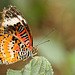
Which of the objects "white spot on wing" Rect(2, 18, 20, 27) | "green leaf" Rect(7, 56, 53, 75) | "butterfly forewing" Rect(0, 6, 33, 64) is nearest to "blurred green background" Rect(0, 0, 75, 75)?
"butterfly forewing" Rect(0, 6, 33, 64)

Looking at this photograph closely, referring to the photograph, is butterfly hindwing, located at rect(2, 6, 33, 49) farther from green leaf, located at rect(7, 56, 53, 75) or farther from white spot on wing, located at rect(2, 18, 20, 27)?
green leaf, located at rect(7, 56, 53, 75)

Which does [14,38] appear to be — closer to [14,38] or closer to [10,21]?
[14,38]

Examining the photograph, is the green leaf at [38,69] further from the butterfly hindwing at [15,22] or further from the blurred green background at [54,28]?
the blurred green background at [54,28]


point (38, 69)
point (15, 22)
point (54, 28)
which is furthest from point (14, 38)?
point (54, 28)

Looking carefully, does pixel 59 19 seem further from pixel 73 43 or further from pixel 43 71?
pixel 43 71

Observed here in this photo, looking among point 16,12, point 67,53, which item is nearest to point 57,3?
point 67,53

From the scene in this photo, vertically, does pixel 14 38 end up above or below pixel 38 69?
above
